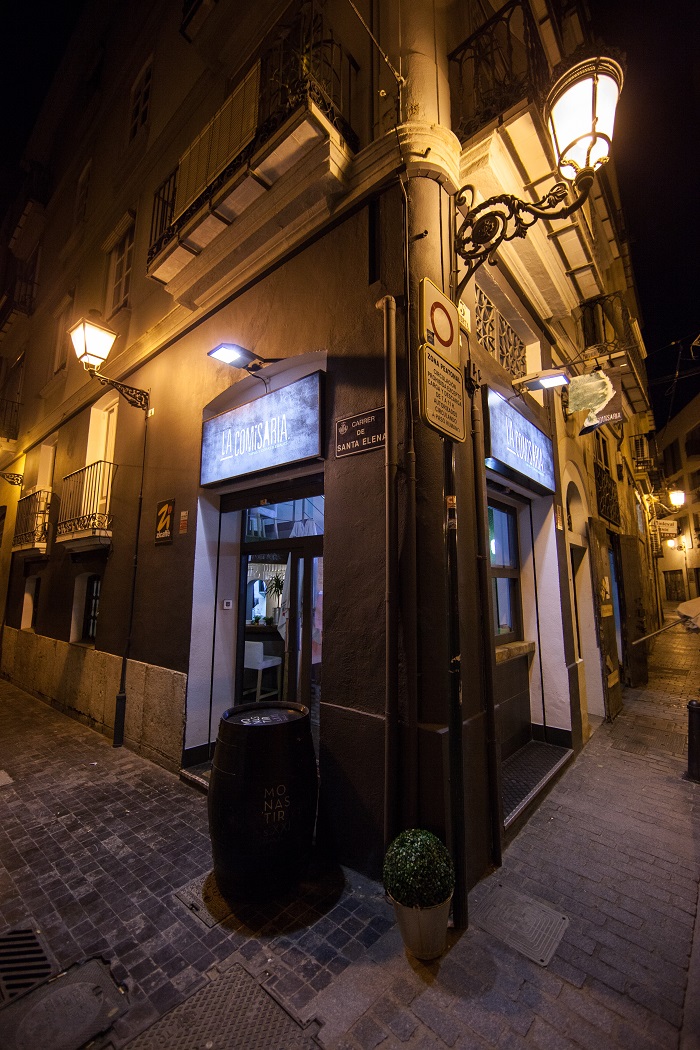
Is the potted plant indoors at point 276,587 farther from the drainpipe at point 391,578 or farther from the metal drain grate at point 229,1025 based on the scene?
the metal drain grate at point 229,1025

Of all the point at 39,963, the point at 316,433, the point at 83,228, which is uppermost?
the point at 83,228

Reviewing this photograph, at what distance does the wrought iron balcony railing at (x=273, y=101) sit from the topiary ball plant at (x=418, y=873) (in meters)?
6.00

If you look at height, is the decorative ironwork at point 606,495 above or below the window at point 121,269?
below

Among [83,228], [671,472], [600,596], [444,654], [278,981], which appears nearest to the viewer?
[278,981]

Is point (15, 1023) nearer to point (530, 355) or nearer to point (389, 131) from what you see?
point (389, 131)

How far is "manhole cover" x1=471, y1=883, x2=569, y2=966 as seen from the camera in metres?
2.76

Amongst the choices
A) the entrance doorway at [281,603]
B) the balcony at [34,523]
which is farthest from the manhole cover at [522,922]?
the balcony at [34,523]

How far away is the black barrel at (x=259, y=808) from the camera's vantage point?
3.11m

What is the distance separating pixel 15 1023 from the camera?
7.47 feet

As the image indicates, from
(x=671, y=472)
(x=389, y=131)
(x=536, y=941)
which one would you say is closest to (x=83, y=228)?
(x=389, y=131)

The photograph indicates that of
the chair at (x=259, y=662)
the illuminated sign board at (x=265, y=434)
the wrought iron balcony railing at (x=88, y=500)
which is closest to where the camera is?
the illuminated sign board at (x=265, y=434)

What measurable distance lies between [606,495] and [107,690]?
34.0ft

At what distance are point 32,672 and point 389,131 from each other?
1148 cm

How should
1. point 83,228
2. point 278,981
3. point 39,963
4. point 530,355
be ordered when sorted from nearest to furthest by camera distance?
point 278,981 < point 39,963 < point 530,355 < point 83,228
